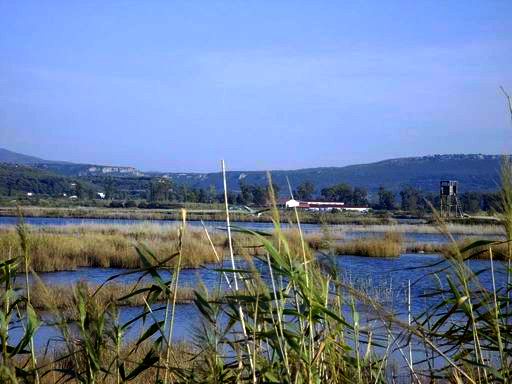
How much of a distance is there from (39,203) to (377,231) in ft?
159

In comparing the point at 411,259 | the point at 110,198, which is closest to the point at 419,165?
the point at 110,198

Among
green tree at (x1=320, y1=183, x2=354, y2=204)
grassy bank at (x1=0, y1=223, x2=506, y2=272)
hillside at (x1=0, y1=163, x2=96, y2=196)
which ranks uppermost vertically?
hillside at (x1=0, y1=163, x2=96, y2=196)

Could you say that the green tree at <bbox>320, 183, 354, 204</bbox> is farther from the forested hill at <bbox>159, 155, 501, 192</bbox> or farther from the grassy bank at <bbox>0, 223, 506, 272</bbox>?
the forested hill at <bbox>159, 155, 501, 192</bbox>

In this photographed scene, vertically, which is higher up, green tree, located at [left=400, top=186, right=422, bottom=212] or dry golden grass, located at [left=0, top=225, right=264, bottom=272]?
green tree, located at [left=400, top=186, right=422, bottom=212]

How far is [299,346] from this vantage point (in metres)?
3.25

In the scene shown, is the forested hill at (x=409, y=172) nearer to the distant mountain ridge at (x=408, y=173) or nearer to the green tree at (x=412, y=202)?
the distant mountain ridge at (x=408, y=173)

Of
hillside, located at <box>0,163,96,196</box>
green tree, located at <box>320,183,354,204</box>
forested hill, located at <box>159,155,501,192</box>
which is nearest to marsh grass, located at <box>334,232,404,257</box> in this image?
green tree, located at <box>320,183,354,204</box>

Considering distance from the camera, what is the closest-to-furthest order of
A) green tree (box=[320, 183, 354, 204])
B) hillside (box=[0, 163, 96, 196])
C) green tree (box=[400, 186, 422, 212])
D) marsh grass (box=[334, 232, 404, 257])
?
green tree (box=[400, 186, 422, 212]) < marsh grass (box=[334, 232, 404, 257]) < green tree (box=[320, 183, 354, 204]) < hillside (box=[0, 163, 96, 196])

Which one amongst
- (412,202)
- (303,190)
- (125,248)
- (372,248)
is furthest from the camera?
(372,248)

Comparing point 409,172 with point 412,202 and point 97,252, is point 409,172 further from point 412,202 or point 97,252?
point 412,202

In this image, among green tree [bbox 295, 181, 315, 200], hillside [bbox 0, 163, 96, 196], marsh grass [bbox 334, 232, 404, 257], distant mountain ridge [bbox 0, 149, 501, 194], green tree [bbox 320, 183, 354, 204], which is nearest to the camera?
green tree [bbox 295, 181, 315, 200]

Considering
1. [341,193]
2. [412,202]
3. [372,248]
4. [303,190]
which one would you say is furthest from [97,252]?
[341,193]

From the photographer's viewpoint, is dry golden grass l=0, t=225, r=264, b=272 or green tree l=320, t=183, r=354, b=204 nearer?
dry golden grass l=0, t=225, r=264, b=272

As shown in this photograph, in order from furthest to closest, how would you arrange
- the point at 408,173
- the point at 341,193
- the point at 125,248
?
the point at 408,173 → the point at 341,193 → the point at 125,248
